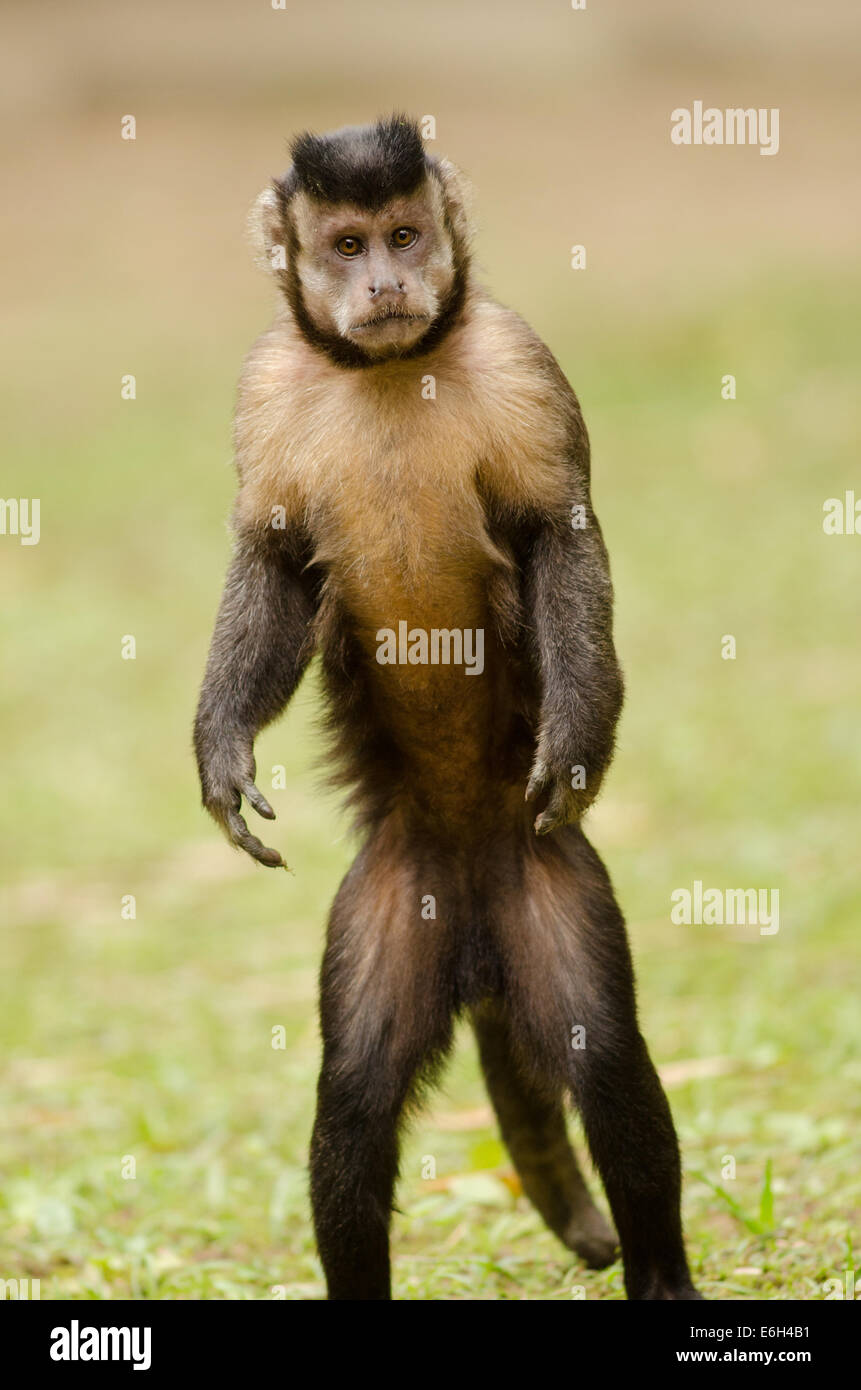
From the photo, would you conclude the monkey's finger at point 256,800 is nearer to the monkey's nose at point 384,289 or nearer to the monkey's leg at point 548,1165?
the monkey's leg at point 548,1165

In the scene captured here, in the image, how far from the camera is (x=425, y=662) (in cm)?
480

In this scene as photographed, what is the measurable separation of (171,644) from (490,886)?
30.2 feet

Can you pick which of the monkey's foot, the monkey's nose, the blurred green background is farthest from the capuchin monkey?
the monkey's foot

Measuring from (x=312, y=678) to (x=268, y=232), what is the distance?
1.21 m

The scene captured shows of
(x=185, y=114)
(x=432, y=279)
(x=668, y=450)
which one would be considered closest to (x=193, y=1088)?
(x=432, y=279)

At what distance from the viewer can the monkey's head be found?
4.59 meters

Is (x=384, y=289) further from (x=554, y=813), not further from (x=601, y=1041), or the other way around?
(x=601, y=1041)

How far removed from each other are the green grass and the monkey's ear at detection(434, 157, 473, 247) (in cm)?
132

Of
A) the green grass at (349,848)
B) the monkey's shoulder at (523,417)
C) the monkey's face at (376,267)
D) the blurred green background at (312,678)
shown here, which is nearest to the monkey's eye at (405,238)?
the monkey's face at (376,267)

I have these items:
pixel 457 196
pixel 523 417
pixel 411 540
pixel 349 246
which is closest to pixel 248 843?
pixel 411 540

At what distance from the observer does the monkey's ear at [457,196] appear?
4871 millimetres

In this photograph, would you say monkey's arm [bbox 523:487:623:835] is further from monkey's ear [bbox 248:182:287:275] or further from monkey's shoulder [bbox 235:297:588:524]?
monkey's ear [bbox 248:182:287:275]

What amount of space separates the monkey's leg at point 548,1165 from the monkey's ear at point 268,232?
2.28 meters
